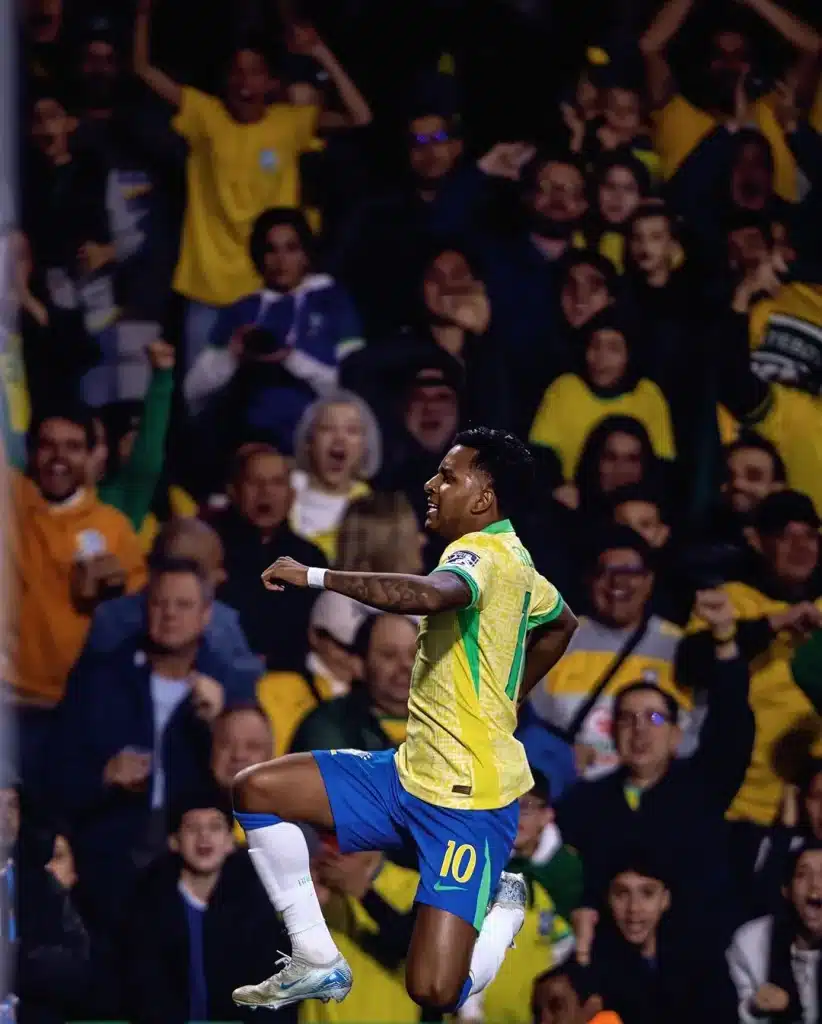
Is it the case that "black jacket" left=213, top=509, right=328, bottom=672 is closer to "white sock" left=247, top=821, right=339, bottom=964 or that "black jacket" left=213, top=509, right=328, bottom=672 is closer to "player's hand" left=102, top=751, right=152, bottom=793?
"player's hand" left=102, top=751, right=152, bottom=793

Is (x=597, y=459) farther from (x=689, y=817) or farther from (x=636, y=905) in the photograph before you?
(x=636, y=905)

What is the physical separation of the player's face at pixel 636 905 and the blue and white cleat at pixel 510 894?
4.91 feet

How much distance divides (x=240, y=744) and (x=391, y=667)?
577mm

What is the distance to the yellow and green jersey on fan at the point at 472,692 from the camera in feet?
11.7

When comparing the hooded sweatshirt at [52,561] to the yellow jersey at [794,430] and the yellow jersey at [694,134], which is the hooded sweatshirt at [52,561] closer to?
the yellow jersey at [794,430]

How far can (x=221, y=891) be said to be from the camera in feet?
17.6

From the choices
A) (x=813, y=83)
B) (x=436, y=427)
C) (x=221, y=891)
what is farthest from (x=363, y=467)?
(x=813, y=83)

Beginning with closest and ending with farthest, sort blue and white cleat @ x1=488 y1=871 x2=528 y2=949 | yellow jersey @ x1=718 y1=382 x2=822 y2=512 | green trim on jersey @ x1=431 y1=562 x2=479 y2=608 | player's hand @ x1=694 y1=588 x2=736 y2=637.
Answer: green trim on jersey @ x1=431 y1=562 x2=479 y2=608 → blue and white cleat @ x1=488 y1=871 x2=528 y2=949 → player's hand @ x1=694 y1=588 x2=736 y2=637 → yellow jersey @ x1=718 y1=382 x2=822 y2=512

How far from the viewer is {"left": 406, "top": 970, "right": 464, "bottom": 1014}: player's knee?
11.5 feet

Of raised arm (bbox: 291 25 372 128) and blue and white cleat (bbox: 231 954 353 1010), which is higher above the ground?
raised arm (bbox: 291 25 372 128)

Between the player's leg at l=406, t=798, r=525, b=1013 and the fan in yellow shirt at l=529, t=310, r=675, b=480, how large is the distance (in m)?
2.43

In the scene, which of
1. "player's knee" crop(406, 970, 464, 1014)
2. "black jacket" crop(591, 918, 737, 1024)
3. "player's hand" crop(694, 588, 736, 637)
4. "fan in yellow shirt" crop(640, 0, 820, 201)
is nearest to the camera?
"player's knee" crop(406, 970, 464, 1014)

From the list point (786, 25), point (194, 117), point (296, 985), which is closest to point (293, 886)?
point (296, 985)

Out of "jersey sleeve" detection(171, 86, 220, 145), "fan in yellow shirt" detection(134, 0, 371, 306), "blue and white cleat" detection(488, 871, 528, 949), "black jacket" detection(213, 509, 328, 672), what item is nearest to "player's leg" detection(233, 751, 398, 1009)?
"blue and white cleat" detection(488, 871, 528, 949)
